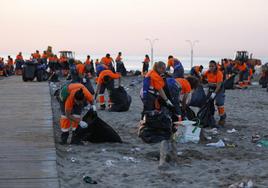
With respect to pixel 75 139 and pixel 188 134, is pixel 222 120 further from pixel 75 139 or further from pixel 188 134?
pixel 75 139

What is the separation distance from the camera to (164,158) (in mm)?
8195

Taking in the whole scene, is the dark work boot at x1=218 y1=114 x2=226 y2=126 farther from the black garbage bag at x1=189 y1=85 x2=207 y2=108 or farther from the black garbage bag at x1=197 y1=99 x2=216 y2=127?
the black garbage bag at x1=189 y1=85 x2=207 y2=108

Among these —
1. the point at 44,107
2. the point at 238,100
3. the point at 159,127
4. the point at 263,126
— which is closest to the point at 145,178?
the point at 159,127

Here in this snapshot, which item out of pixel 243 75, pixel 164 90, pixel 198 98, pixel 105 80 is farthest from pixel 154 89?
pixel 243 75

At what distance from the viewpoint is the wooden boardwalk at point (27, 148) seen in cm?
666

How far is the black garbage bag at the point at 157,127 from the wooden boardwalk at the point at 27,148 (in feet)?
5.99

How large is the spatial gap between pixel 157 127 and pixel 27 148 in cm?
268

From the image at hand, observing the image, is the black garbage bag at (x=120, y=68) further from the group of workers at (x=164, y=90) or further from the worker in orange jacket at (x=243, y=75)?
the group of workers at (x=164, y=90)

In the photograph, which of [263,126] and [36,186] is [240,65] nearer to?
[263,126]

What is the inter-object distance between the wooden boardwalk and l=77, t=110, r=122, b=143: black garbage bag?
619mm

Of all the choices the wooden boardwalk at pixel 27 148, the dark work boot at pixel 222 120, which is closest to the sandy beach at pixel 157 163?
the wooden boardwalk at pixel 27 148

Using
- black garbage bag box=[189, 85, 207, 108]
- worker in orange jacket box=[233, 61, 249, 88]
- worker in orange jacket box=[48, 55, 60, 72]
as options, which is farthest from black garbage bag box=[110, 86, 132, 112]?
worker in orange jacket box=[48, 55, 60, 72]

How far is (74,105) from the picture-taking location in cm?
952

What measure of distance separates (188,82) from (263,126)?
2.87 meters
